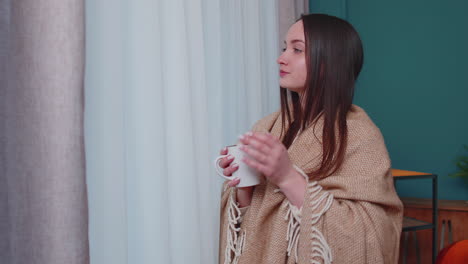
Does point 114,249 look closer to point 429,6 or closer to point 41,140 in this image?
point 41,140

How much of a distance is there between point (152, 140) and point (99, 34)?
31 cm

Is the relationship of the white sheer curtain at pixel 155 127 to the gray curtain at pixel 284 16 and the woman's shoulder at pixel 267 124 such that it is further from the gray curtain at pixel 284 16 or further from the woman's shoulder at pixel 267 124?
the gray curtain at pixel 284 16

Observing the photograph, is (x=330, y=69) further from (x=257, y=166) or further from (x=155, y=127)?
(x=155, y=127)

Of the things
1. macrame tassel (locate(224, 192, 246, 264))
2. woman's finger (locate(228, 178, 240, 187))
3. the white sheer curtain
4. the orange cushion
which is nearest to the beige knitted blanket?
macrame tassel (locate(224, 192, 246, 264))

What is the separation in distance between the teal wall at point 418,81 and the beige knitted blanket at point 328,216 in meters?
1.55

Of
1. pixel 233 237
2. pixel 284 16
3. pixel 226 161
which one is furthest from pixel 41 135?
pixel 284 16

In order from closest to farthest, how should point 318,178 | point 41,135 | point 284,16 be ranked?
1. point 41,135
2. point 318,178
3. point 284,16

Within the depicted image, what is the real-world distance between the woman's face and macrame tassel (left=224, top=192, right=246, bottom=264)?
0.30 metres

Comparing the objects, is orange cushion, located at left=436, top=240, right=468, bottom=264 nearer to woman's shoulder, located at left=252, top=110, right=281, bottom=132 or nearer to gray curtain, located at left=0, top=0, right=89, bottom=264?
woman's shoulder, located at left=252, top=110, right=281, bottom=132

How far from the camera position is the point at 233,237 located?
0.90 metres

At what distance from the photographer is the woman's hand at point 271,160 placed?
72cm

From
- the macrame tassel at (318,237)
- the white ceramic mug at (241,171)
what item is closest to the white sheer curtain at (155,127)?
the white ceramic mug at (241,171)

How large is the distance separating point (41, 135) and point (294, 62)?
0.55 meters

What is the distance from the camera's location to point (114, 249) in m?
0.94
